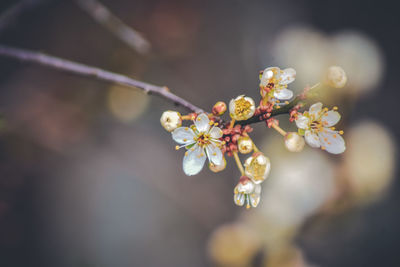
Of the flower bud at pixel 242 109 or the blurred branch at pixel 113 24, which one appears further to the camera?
the blurred branch at pixel 113 24

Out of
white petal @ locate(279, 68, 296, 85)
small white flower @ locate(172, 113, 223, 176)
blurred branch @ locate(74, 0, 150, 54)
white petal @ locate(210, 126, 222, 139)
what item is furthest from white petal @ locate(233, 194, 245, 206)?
blurred branch @ locate(74, 0, 150, 54)

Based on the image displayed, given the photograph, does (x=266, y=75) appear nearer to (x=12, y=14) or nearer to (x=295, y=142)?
(x=295, y=142)

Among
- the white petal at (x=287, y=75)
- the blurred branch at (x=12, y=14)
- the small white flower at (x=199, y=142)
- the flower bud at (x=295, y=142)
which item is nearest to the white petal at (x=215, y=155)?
the small white flower at (x=199, y=142)

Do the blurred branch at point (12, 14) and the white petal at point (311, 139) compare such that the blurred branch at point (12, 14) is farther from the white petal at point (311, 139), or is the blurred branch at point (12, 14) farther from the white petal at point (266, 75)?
the white petal at point (311, 139)

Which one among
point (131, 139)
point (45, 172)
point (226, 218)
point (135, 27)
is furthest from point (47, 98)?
point (226, 218)

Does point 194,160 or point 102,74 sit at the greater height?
point 102,74

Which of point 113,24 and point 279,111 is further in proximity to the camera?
point 113,24

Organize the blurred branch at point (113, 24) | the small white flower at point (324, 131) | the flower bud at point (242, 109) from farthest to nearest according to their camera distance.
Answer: the blurred branch at point (113, 24) → the small white flower at point (324, 131) → the flower bud at point (242, 109)

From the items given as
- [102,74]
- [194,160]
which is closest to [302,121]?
[194,160]

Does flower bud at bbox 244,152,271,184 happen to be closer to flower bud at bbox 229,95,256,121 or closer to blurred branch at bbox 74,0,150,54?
flower bud at bbox 229,95,256,121
